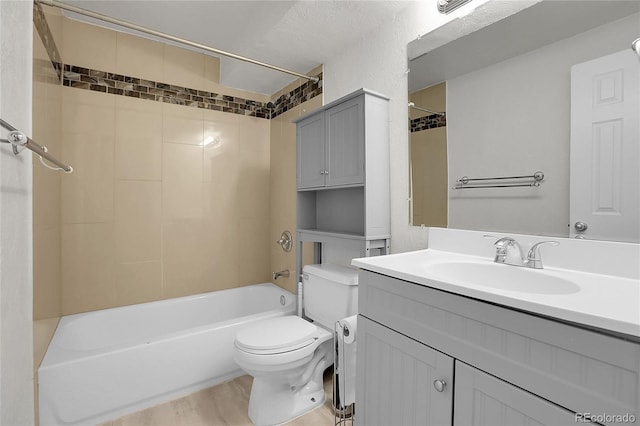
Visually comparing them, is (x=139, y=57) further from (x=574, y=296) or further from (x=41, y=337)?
(x=574, y=296)

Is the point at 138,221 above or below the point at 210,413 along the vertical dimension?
above

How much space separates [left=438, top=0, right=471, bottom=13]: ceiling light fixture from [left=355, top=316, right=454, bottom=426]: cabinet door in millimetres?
1393

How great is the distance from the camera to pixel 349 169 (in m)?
1.71

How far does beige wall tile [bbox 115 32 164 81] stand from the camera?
2.29 m

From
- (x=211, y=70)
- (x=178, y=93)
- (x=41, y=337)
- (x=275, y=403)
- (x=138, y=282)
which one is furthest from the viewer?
(x=211, y=70)

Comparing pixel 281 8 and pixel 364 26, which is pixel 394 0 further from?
pixel 281 8

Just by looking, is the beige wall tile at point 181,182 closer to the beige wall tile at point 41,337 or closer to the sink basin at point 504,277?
the beige wall tile at point 41,337

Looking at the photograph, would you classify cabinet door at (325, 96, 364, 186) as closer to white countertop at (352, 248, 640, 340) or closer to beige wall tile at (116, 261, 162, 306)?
white countertop at (352, 248, 640, 340)

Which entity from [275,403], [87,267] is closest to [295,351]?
[275,403]

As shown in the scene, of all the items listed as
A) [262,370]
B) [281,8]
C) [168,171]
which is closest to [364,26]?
[281,8]

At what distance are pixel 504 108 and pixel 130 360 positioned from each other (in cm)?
221

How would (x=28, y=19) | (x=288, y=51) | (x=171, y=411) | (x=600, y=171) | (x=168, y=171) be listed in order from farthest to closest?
(x=168, y=171) → (x=288, y=51) → (x=171, y=411) → (x=28, y=19) → (x=600, y=171)

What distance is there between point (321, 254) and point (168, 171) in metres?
1.43

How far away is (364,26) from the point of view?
1787mm
